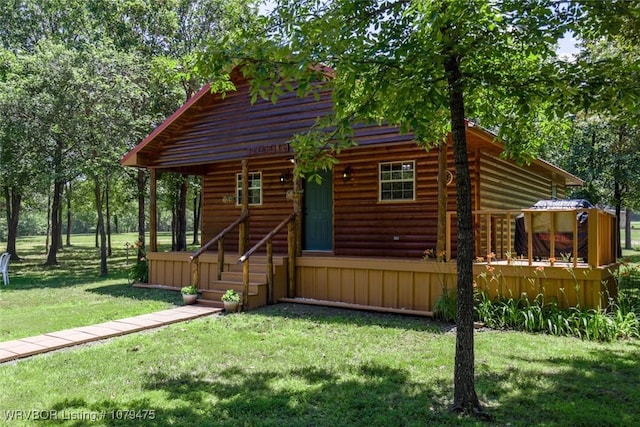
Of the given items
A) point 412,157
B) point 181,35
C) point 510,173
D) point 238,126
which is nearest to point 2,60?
point 181,35

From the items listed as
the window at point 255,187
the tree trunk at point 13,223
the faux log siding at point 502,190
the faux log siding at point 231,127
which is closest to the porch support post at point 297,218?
the faux log siding at point 231,127

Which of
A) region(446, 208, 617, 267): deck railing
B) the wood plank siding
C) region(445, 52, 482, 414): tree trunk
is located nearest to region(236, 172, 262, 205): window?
the wood plank siding

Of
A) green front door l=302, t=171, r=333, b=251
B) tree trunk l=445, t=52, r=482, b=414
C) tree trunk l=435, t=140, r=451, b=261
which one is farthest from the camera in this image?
green front door l=302, t=171, r=333, b=251

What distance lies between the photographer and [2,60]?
18.7 meters

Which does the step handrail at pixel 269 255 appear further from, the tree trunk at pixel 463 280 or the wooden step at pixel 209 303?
the tree trunk at pixel 463 280

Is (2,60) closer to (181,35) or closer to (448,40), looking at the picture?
(181,35)

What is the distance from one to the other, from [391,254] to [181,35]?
13838 millimetres

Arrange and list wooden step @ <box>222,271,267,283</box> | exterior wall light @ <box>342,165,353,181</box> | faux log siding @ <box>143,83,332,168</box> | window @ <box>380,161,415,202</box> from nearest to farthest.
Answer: wooden step @ <box>222,271,267,283</box>
faux log siding @ <box>143,83,332,168</box>
window @ <box>380,161,415,202</box>
exterior wall light @ <box>342,165,353,181</box>

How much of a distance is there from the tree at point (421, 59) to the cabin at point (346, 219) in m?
3.26

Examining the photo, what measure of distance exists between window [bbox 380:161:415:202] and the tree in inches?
243

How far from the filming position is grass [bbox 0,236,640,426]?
369 centimetres

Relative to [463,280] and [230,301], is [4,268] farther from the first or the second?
[463,280]

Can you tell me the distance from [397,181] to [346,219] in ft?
4.90

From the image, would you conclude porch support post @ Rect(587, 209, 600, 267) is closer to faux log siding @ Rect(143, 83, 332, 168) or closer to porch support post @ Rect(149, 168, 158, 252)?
faux log siding @ Rect(143, 83, 332, 168)
